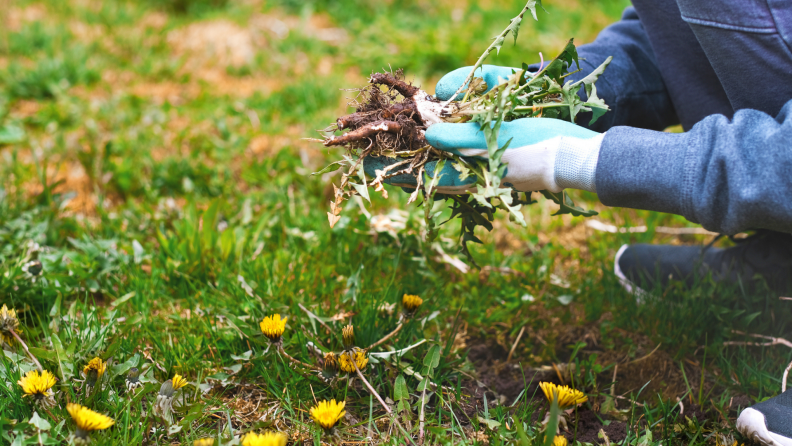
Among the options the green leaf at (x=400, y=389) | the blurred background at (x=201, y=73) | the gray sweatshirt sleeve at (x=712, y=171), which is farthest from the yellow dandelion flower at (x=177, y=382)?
the blurred background at (x=201, y=73)

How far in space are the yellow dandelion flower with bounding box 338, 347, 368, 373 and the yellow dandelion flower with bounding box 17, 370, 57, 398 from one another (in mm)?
640

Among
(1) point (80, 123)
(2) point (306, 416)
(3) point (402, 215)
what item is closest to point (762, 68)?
(3) point (402, 215)

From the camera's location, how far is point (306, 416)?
4.68 ft

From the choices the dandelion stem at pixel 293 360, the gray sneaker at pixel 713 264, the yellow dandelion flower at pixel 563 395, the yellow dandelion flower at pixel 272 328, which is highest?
the yellow dandelion flower at pixel 272 328

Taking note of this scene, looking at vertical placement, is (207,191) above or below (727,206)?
below

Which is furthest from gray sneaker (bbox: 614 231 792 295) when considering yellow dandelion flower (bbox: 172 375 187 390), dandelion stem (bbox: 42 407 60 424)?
dandelion stem (bbox: 42 407 60 424)

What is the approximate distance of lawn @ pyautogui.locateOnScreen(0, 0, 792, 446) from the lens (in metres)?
1.39

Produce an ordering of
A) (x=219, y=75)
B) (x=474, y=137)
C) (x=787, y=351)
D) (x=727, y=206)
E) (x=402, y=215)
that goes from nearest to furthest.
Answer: (x=727, y=206) < (x=474, y=137) < (x=787, y=351) < (x=402, y=215) < (x=219, y=75)

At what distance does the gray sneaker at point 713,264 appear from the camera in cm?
188

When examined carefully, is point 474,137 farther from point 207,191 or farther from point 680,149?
point 207,191

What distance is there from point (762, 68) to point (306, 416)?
1.43m

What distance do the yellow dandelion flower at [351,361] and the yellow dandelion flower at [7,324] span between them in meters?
0.83

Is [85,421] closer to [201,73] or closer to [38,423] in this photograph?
[38,423]

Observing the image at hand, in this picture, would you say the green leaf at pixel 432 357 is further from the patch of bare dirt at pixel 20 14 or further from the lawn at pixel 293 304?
the patch of bare dirt at pixel 20 14
